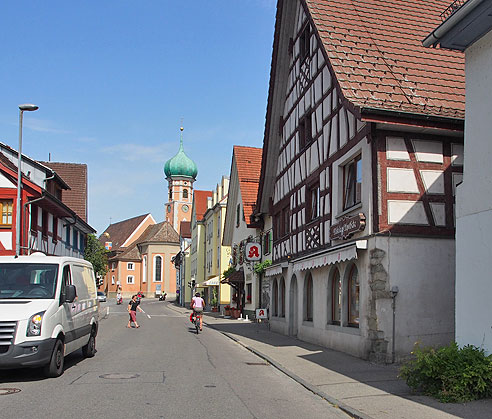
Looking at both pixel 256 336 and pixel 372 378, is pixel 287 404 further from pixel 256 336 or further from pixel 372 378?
pixel 256 336

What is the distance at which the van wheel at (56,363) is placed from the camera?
1100 centimetres

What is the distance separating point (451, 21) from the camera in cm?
987

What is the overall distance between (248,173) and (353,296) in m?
21.5

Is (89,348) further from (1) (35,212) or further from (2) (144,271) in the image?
(2) (144,271)

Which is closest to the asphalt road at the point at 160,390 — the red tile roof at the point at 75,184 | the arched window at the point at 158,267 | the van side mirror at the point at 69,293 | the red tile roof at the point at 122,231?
the van side mirror at the point at 69,293

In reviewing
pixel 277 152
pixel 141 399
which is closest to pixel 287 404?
pixel 141 399

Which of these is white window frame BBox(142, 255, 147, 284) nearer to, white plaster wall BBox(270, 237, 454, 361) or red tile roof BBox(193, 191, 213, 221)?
red tile roof BBox(193, 191, 213, 221)

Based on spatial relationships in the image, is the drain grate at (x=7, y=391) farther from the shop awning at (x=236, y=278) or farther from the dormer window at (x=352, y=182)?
the shop awning at (x=236, y=278)

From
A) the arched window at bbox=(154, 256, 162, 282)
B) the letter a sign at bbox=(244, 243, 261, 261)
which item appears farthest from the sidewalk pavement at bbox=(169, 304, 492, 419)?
the arched window at bbox=(154, 256, 162, 282)

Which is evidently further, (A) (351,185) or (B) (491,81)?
(A) (351,185)

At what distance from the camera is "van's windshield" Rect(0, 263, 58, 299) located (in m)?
11.5

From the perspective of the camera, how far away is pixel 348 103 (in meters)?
14.3

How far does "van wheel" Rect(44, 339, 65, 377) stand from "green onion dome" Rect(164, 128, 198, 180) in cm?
11128

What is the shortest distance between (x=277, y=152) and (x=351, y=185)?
Answer: 9070 mm
